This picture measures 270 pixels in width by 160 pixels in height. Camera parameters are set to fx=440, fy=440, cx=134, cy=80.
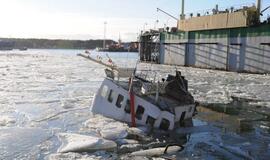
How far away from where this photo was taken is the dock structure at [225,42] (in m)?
51.3

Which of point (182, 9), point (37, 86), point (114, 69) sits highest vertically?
point (182, 9)

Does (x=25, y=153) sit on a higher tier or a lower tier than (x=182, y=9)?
lower

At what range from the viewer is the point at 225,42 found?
58156 millimetres

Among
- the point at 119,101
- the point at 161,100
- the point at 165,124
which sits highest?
the point at 161,100

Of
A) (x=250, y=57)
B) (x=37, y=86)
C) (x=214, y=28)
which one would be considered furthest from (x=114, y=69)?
(x=214, y=28)

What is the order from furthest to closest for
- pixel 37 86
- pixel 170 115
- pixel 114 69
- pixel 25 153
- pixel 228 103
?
pixel 37 86 → pixel 228 103 → pixel 114 69 → pixel 170 115 → pixel 25 153

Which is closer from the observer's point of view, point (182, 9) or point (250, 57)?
point (250, 57)

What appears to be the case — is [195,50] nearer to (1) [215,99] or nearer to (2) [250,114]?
(1) [215,99]

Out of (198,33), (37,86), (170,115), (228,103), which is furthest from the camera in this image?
(198,33)

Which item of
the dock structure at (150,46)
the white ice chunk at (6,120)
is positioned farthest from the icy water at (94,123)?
the dock structure at (150,46)

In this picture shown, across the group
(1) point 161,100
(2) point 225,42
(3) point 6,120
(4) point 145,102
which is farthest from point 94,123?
(2) point 225,42

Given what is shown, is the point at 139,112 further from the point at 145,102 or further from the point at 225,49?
the point at 225,49

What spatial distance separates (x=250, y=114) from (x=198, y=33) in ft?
146

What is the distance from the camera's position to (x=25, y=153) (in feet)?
47.1
